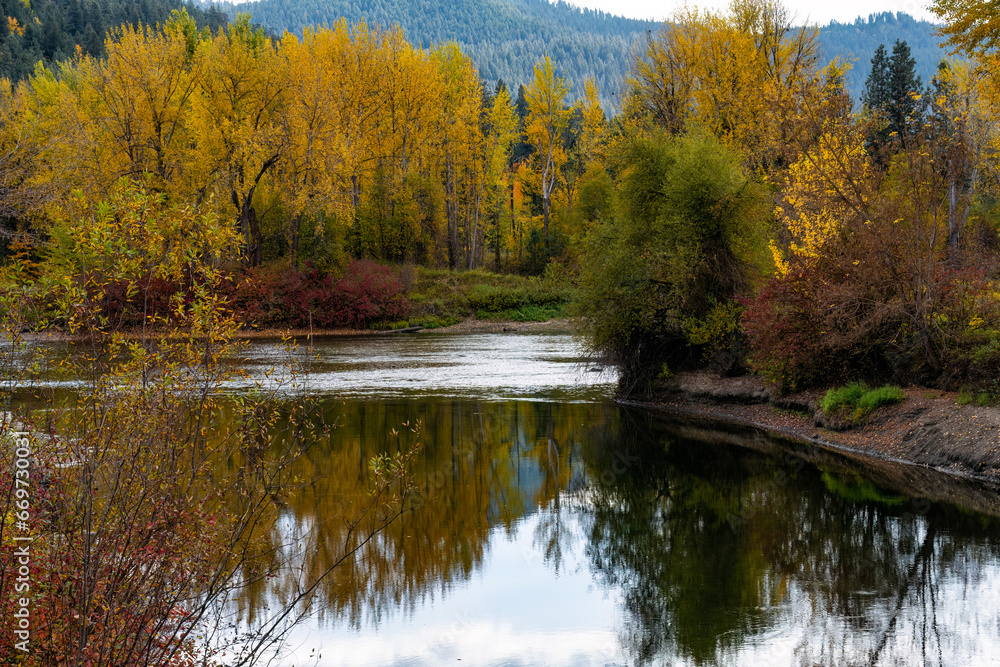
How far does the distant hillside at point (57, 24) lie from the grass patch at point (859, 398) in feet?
313

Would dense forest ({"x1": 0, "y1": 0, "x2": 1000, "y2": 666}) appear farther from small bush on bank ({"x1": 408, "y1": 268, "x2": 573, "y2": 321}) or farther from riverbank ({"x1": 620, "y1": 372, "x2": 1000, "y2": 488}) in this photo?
riverbank ({"x1": 620, "y1": 372, "x2": 1000, "y2": 488})

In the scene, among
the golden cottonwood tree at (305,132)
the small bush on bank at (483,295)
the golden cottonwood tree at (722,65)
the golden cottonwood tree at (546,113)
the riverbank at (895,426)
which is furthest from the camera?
the golden cottonwood tree at (546,113)

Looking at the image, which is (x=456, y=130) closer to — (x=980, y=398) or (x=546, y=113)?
(x=546, y=113)

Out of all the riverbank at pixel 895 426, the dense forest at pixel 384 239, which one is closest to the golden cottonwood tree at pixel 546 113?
the dense forest at pixel 384 239

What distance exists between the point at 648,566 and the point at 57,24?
118 metres

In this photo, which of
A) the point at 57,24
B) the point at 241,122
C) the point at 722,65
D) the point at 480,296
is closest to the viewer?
the point at 722,65

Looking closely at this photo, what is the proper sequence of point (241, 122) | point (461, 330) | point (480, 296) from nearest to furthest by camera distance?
point (241, 122) < point (461, 330) < point (480, 296)

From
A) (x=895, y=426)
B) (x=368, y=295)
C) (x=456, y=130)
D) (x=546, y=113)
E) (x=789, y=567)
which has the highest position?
(x=546, y=113)

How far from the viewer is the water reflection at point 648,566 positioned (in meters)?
9.12

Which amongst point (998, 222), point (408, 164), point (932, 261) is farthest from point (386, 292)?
point (932, 261)

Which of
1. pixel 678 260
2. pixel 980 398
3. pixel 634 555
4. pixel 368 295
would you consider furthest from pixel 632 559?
pixel 368 295

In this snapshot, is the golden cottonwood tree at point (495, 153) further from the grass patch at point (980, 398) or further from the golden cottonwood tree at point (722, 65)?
the grass patch at point (980, 398)

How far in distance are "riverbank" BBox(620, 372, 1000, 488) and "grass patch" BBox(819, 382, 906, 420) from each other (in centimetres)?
17

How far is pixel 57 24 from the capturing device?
345 ft
